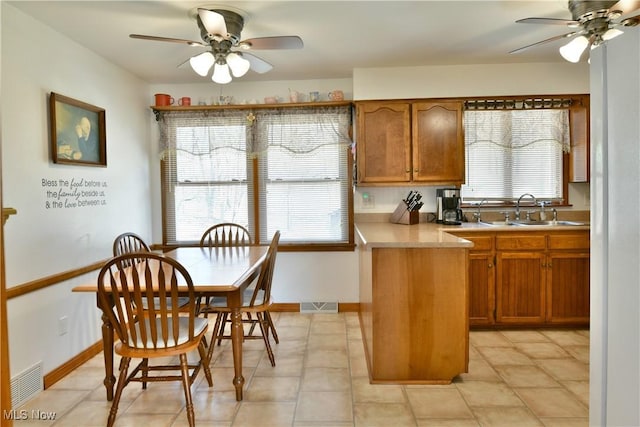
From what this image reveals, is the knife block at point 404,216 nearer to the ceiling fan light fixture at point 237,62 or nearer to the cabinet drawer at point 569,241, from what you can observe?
the cabinet drawer at point 569,241

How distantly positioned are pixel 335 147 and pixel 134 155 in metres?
1.96

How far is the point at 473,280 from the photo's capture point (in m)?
3.39

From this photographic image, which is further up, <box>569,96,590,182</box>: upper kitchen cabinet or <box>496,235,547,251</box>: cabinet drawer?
<box>569,96,590,182</box>: upper kitchen cabinet

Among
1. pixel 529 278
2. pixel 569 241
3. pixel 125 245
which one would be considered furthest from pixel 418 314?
pixel 125 245

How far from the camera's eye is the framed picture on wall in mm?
2643

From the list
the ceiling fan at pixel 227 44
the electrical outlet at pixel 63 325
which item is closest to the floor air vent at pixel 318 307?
the electrical outlet at pixel 63 325

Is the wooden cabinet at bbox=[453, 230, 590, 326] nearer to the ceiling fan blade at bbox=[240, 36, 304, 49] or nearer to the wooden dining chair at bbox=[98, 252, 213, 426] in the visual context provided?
the ceiling fan blade at bbox=[240, 36, 304, 49]

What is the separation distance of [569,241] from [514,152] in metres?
1.03

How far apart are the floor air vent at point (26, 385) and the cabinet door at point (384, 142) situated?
112 inches

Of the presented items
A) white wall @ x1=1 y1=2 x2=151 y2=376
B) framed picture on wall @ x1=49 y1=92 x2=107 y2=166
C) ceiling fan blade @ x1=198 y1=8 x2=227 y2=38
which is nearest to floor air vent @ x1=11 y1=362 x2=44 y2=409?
white wall @ x1=1 y1=2 x2=151 y2=376

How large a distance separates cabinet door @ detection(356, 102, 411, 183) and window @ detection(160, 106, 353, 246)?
0.94ft

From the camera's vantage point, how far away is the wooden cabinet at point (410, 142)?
3.69 m

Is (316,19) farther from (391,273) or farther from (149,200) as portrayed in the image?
(149,200)

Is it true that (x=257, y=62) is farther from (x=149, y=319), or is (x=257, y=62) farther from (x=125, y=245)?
(x=149, y=319)
